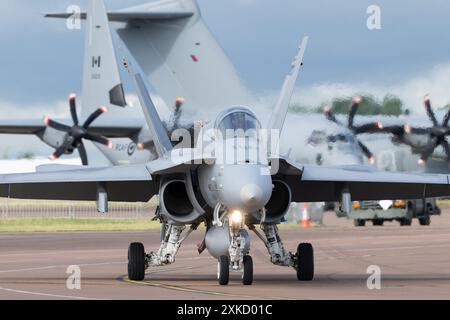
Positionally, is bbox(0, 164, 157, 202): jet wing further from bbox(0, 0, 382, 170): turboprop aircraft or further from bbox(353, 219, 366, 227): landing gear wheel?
bbox(353, 219, 366, 227): landing gear wheel

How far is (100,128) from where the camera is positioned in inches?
2013

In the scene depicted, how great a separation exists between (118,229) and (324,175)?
98.5 feet

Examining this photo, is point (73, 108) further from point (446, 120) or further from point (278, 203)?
point (278, 203)

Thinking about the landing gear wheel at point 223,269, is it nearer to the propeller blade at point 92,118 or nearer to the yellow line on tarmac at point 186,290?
the yellow line on tarmac at point 186,290

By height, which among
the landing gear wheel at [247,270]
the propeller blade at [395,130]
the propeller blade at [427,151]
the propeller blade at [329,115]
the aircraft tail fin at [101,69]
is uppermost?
the aircraft tail fin at [101,69]

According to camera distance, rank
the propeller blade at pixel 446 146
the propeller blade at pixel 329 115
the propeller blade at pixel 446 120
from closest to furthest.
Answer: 1. the propeller blade at pixel 329 115
2. the propeller blade at pixel 446 120
3. the propeller blade at pixel 446 146

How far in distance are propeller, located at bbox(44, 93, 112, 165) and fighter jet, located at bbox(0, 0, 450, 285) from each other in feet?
95.1

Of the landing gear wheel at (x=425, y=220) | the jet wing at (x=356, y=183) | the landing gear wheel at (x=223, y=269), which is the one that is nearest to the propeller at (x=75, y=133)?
the landing gear wheel at (x=425, y=220)

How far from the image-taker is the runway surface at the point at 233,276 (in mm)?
16094

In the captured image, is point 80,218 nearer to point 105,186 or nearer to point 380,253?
point 380,253

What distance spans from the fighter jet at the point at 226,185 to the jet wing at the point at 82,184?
18mm

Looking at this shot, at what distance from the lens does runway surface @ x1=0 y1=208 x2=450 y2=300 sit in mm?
16094
